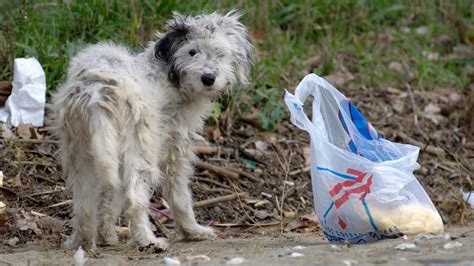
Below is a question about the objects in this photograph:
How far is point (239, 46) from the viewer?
17.7 ft

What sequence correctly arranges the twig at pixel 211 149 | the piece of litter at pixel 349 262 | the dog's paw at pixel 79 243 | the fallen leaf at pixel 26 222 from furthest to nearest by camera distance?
the twig at pixel 211 149
the fallen leaf at pixel 26 222
the dog's paw at pixel 79 243
the piece of litter at pixel 349 262

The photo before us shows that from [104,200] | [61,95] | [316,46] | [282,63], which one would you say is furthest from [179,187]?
[316,46]

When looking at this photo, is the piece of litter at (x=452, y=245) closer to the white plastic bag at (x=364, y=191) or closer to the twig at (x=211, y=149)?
the white plastic bag at (x=364, y=191)

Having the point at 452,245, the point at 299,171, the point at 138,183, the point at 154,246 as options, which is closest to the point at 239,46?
the point at 138,183

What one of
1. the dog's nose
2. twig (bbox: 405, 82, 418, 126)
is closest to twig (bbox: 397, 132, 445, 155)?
twig (bbox: 405, 82, 418, 126)

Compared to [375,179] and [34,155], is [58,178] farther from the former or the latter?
[375,179]

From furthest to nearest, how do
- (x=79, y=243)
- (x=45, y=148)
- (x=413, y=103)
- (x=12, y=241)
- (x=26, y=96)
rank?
(x=413, y=103), (x=26, y=96), (x=45, y=148), (x=12, y=241), (x=79, y=243)

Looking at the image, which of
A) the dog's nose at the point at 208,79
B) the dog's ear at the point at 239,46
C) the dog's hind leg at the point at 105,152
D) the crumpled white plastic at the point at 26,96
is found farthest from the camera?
the crumpled white plastic at the point at 26,96

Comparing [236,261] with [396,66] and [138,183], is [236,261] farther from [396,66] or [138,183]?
[396,66]

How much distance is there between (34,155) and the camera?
634cm

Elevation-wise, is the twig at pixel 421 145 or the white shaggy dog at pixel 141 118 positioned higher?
the white shaggy dog at pixel 141 118

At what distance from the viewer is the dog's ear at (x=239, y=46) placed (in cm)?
536

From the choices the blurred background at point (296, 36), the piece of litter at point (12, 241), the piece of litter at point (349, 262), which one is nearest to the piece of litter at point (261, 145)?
Answer: the blurred background at point (296, 36)

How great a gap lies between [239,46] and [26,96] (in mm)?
1875
